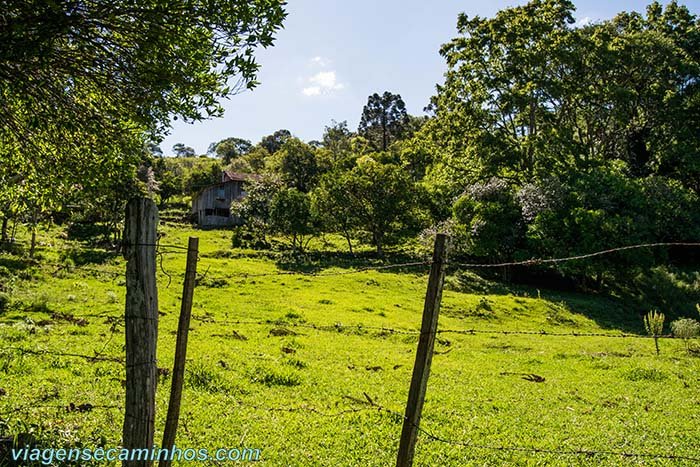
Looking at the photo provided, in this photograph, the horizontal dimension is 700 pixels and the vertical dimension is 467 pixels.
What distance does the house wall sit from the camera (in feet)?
216

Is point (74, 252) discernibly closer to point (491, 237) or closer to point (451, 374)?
point (451, 374)

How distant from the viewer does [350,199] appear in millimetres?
46062

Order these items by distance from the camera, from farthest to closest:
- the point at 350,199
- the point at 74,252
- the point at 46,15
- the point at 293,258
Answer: the point at 350,199, the point at 293,258, the point at 74,252, the point at 46,15

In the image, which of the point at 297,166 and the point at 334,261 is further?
the point at 297,166

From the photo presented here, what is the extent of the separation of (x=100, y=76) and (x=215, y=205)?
6119 cm

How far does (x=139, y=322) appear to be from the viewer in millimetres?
4359

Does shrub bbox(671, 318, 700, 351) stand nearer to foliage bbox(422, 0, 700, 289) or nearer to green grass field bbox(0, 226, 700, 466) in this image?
green grass field bbox(0, 226, 700, 466)

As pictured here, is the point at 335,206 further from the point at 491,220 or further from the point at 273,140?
the point at 273,140

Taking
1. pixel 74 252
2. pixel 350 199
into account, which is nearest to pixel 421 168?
pixel 350 199

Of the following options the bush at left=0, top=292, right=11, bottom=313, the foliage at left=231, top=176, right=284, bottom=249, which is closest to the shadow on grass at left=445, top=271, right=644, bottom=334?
the foliage at left=231, top=176, right=284, bottom=249

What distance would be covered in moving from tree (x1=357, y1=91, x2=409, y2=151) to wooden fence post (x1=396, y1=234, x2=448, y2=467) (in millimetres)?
95981

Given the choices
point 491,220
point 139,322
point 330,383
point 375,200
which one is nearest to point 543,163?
point 491,220

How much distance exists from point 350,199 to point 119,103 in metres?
38.3

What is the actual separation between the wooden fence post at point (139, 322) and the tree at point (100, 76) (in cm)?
272
